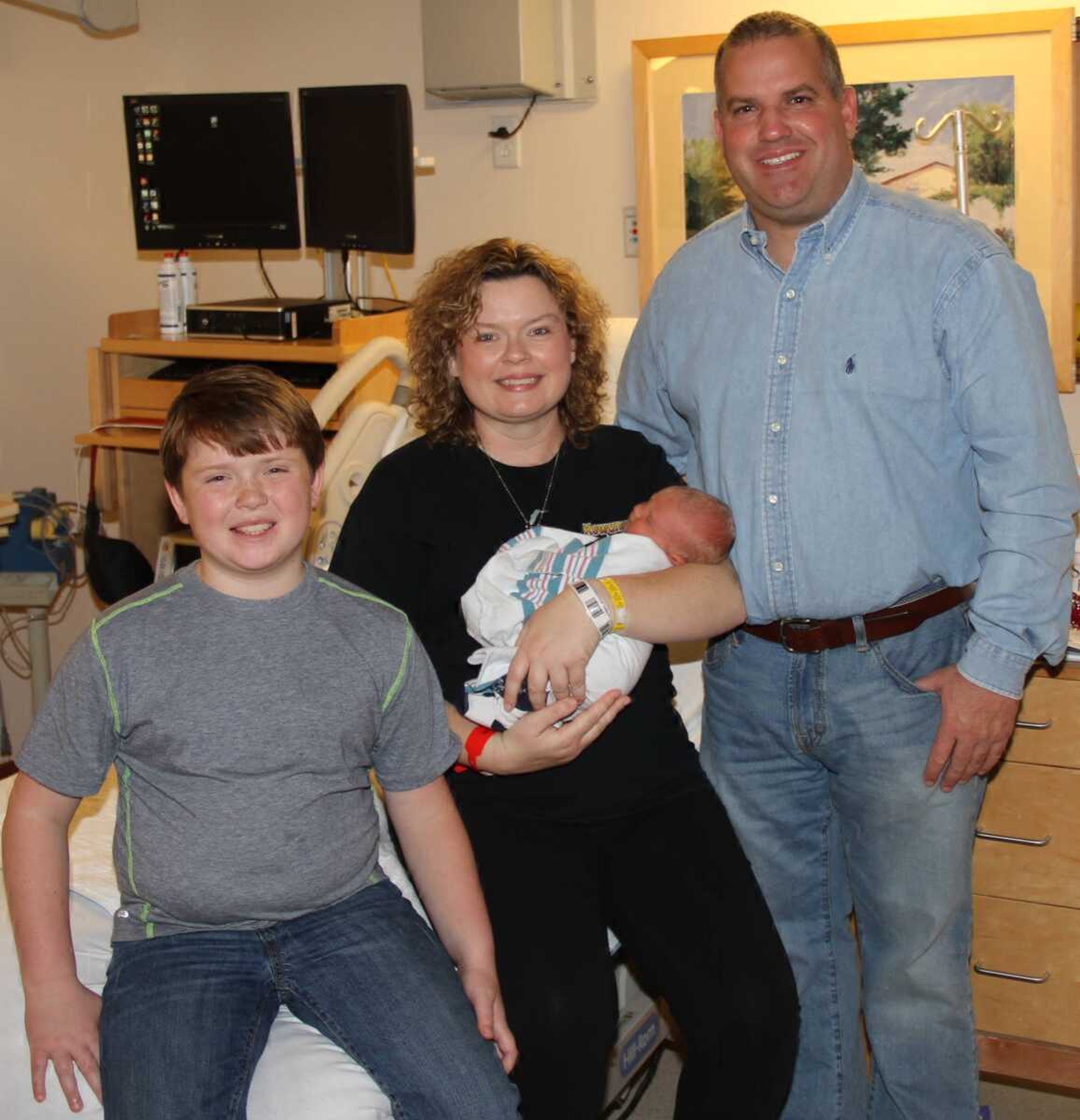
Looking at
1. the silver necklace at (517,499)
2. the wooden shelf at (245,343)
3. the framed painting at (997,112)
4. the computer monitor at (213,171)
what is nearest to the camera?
the silver necklace at (517,499)

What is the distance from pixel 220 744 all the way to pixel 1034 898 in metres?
1.48

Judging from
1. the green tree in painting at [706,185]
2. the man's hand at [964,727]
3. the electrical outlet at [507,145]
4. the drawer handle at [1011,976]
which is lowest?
the drawer handle at [1011,976]

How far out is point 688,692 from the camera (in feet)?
8.02

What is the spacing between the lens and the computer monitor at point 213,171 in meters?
3.76

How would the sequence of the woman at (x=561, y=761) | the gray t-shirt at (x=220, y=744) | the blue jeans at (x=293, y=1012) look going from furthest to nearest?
the woman at (x=561, y=761), the gray t-shirt at (x=220, y=744), the blue jeans at (x=293, y=1012)

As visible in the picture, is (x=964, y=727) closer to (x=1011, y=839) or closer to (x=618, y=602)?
(x=618, y=602)

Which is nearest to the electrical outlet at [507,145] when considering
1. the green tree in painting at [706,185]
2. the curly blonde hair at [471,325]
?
the green tree in painting at [706,185]

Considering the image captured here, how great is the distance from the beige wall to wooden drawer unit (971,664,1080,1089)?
6.99ft

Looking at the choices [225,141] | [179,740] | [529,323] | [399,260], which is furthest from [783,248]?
[399,260]

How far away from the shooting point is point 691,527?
188 centimetres

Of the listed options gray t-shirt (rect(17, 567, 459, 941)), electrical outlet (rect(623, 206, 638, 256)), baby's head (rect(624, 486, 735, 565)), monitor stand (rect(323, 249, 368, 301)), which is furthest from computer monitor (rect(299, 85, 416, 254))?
gray t-shirt (rect(17, 567, 459, 941))

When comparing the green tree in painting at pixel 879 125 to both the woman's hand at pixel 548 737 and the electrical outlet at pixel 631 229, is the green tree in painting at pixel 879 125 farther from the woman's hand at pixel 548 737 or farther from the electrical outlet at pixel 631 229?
the woman's hand at pixel 548 737

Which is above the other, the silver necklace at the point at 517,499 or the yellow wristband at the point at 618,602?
the silver necklace at the point at 517,499

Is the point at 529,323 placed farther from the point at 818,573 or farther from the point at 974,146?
the point at 974,146
